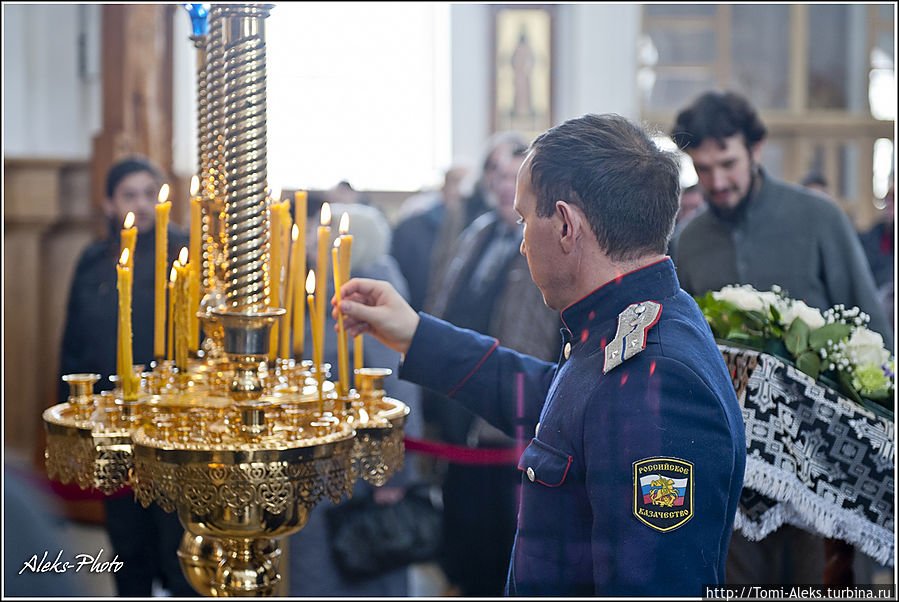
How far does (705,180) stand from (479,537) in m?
1.51

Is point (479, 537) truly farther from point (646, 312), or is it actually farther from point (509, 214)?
point (646, 312)

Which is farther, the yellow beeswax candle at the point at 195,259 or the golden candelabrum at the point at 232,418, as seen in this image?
the yellow beeswax candle at the point at 195,259

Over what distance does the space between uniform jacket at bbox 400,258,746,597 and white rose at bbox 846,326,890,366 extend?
783 millimetres

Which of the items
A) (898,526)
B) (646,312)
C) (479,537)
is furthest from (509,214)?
(646,312)

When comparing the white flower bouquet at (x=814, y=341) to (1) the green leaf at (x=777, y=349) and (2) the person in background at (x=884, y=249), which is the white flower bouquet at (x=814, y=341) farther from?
(2) the person in background at (x=884, y=249)

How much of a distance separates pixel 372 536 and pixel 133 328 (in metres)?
1.00

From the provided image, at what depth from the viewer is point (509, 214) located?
3309 millimetres

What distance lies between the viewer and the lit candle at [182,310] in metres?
1.32

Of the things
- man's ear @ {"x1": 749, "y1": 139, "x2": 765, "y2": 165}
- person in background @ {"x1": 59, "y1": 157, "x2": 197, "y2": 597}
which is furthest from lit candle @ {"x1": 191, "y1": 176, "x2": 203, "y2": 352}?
man's ear @ {"x1": 749, "y1": 139, "x2": 765, "y2": 165}

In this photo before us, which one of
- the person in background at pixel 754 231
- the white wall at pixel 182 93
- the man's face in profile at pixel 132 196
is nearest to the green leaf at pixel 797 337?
the person in background at pixel 754 231

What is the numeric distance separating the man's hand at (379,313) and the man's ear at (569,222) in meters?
0.42

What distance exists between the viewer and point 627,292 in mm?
1257

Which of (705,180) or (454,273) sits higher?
(705,180)

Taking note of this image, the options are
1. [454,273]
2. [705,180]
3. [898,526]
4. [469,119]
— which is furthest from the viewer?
[469,119]
